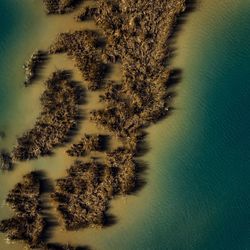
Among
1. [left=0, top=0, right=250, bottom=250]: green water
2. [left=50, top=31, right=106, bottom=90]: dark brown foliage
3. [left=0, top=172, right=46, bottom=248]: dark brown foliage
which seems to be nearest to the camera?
[left=0, top=172, right=46, bottom=248]: dark brown foliage

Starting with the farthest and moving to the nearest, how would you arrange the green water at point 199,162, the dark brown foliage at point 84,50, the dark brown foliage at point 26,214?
the green water at point 199,162 → the dark brown foliage at point 84,50 → the dark brown foliage at point 26,214

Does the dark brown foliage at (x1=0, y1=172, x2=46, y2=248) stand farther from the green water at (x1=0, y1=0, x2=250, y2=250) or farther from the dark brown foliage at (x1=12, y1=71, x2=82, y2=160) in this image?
the green water at (x1=0, y1=0, x2=250, y2=250)

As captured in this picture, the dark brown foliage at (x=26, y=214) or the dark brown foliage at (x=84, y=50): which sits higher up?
the dark brown foliage at (x=84, y=50)

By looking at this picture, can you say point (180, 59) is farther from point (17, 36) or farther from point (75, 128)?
point (17, 36)

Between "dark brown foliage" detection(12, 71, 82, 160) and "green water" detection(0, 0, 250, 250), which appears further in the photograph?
"green water" detection(0, 0, 250, 250)

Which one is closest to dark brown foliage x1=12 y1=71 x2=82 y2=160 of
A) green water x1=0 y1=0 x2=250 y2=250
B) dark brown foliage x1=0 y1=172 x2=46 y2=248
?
dark brown foliage x1=0 y1=172 x2=46 y2=248

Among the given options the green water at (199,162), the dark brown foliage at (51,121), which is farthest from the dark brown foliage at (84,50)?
the green water at (199,162)

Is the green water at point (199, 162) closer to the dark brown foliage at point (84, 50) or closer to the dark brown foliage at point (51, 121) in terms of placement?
the dark brown foliage at point (84, 50)

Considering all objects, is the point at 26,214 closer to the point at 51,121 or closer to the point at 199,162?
the point at 51,121

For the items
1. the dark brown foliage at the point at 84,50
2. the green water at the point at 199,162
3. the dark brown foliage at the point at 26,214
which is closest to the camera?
the dark brown foliage at the point at 26,214
